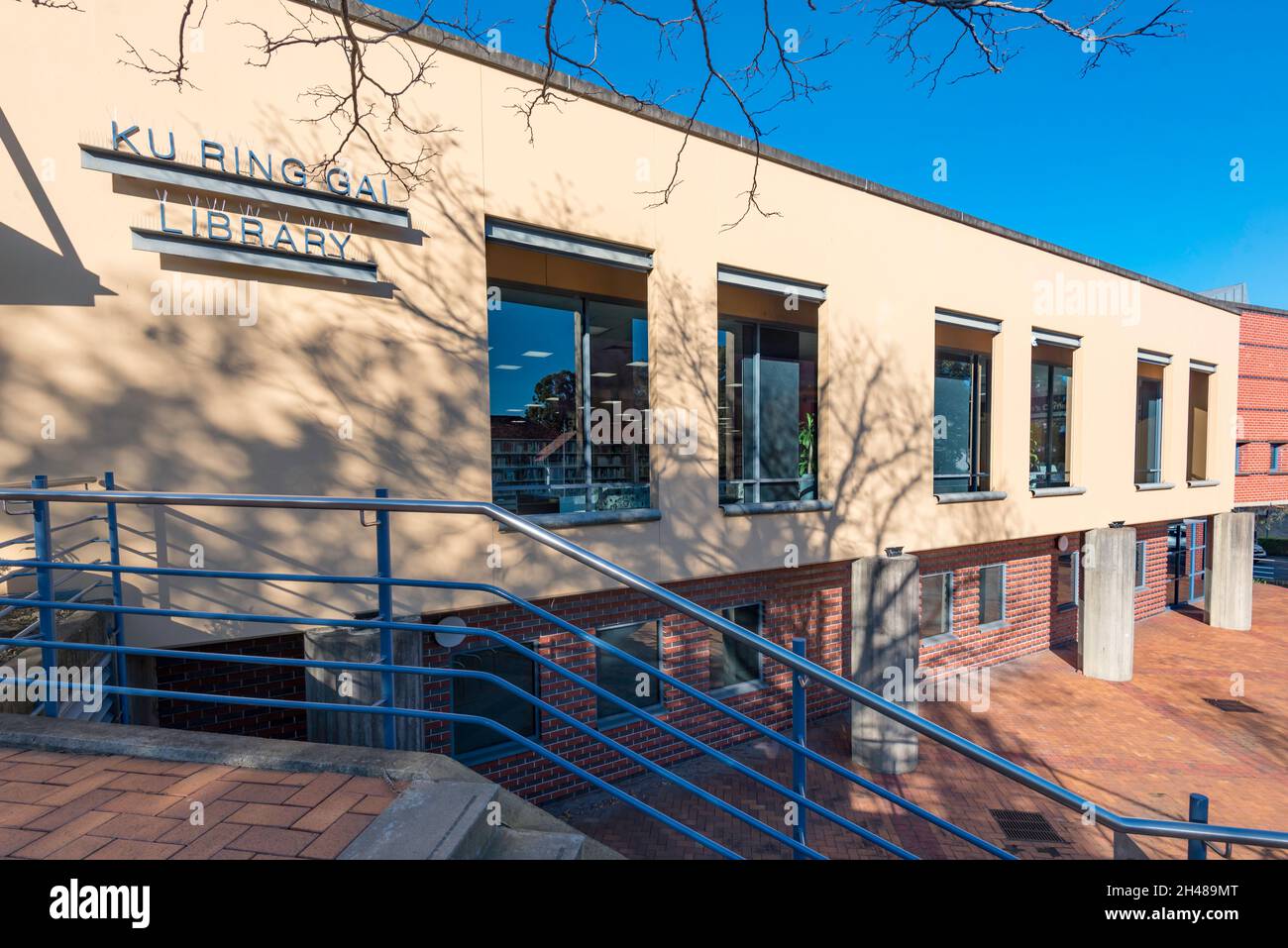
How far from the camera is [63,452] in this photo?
4.14 m

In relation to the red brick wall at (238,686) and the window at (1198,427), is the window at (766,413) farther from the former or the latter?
the window at (1198,427)

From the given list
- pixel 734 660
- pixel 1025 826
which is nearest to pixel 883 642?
pixel 734 660

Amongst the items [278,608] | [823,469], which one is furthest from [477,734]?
[823,469]

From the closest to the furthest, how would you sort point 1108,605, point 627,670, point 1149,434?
point 627,670
point 1108,605
point 1149,434

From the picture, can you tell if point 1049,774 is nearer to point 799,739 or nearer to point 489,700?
point 489,700

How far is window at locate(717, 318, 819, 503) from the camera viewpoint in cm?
853

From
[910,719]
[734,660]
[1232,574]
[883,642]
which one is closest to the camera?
[910,719]

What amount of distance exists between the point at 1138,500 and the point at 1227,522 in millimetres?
5182

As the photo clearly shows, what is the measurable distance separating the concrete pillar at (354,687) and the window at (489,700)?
2.37 meters

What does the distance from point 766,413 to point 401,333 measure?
17.1ft

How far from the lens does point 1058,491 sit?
11352mm

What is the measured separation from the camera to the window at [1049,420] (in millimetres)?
12891

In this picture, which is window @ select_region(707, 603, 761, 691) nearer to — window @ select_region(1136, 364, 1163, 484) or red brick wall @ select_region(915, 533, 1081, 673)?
red brick wall @ select_region(915, 533, 1081, 673)
